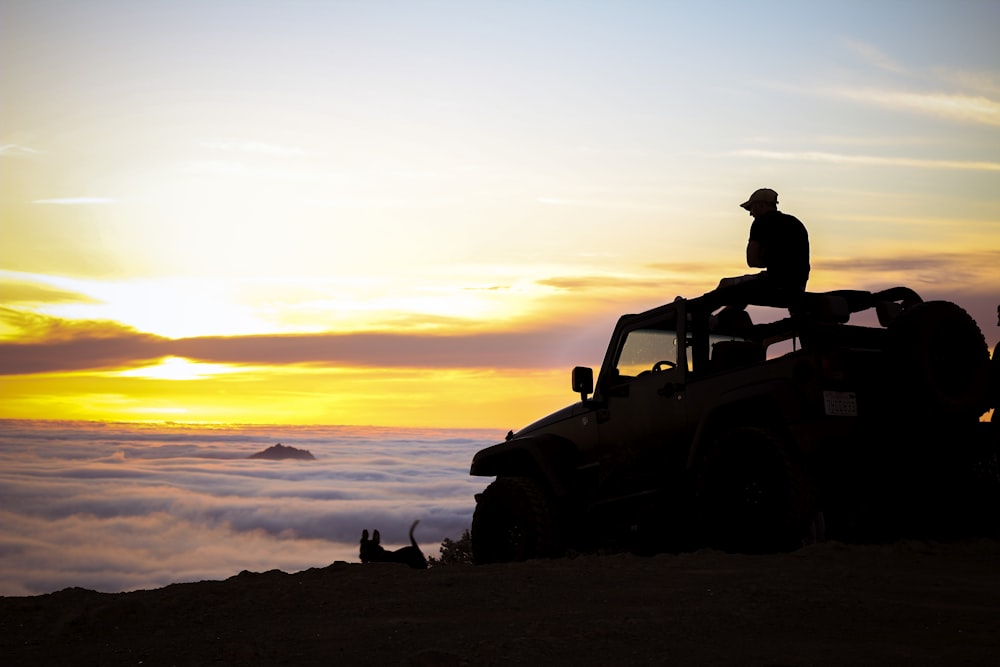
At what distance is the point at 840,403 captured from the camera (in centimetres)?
820

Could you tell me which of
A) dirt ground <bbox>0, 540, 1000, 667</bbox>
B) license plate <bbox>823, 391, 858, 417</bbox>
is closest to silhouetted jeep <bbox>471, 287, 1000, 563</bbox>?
license plate <bbox>823, 391, 858, 417</bbox>

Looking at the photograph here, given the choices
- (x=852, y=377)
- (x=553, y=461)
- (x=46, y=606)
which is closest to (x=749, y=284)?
(x=852, y=377)

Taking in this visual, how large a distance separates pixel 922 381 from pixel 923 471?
830 mm

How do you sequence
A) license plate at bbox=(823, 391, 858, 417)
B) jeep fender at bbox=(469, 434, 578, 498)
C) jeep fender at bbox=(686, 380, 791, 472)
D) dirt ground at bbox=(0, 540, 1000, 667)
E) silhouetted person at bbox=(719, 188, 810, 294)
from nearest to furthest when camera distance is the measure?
dirt ground at bbox=(0, 540, 1000, 667) < license plate at bbox=(823, 391, 858, 417) < jeep fender at bbox=(686, 380, 791, 472) < silhouetted person at bbox=(719, 188, 810, 294) < jeep fender at bbox=(469, 434, 578, 498)

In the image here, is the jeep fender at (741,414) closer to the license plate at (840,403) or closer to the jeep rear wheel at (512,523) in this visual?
the license plate at (840,403)

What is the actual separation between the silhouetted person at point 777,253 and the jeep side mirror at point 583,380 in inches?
59.5

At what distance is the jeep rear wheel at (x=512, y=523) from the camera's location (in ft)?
34.1

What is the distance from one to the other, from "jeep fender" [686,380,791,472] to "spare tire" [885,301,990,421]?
0.88 metres

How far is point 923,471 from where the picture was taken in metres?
8.62

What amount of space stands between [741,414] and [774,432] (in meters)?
0.45

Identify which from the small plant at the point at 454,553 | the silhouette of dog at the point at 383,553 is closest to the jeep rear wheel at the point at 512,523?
the silhouette of dog at the point at 383,553

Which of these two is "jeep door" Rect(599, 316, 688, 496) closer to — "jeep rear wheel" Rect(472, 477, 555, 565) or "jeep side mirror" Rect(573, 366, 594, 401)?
"jeep side mirror" Rect(573, 366, 594, 401)

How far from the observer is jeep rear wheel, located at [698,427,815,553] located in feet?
27.0

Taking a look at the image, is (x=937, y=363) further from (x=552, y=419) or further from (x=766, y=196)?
(x=552, y=419)
